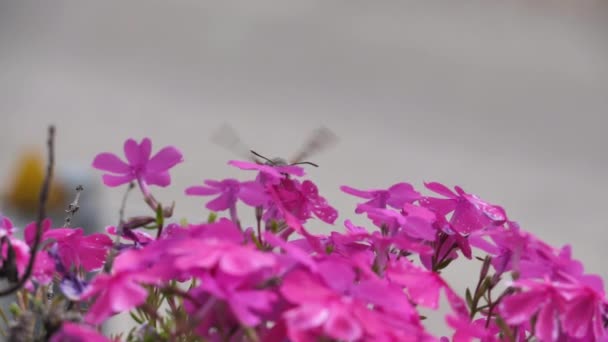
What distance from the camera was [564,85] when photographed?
539cm

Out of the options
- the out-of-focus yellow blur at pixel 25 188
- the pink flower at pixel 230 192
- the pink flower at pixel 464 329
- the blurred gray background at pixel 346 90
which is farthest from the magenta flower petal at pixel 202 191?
the blurred gray background at pixel 346 90

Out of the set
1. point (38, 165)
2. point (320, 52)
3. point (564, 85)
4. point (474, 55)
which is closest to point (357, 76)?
point (320, 52)

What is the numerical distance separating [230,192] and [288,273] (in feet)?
0.58

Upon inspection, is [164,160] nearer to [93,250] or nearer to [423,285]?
[93,250]

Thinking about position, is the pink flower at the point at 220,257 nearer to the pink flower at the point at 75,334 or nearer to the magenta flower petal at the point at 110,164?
the pink flower at the point at 75,334

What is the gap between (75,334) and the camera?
1.71 ft

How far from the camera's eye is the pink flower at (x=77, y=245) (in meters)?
0.72

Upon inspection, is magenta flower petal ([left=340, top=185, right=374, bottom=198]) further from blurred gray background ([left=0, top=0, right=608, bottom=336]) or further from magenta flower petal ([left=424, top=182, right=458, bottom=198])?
blurred gray background ([left=0, top=0, right=608, bottom=336])

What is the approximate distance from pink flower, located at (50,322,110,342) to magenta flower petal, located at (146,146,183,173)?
18 cm

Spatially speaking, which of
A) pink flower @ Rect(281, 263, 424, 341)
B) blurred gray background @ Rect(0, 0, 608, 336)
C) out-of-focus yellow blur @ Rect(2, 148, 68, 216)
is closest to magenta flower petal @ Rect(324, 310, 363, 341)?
pink flower @ Rect(281, 263, 424, 341)

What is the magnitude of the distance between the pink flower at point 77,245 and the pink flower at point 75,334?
18cm

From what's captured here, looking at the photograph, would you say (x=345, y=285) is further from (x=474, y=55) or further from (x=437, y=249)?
(x=474, y=55)

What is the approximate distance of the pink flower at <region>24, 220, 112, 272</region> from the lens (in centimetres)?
72

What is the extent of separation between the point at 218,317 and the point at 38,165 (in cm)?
316
